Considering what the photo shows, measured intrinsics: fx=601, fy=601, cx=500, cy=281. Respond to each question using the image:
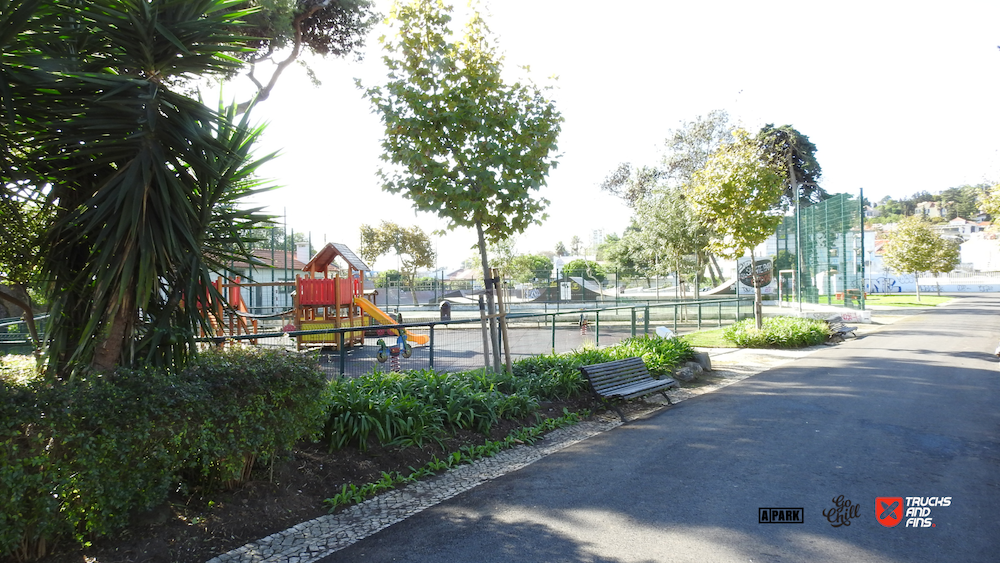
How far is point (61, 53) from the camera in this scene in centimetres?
421

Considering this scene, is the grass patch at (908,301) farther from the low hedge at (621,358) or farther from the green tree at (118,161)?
the green tree at (118,161)

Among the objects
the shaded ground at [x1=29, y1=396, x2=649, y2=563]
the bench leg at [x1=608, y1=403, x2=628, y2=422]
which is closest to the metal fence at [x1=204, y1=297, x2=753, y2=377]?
the shaded ground at [x1=29, y1=396, x2=649, y2=563]

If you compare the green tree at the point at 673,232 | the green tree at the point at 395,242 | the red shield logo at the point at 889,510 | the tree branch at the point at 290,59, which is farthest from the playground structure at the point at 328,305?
the green tree at the point at 395,242

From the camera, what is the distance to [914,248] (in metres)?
39.0

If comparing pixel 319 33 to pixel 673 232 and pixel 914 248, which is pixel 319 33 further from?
pixel 914 248

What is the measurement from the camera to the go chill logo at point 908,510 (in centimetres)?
422

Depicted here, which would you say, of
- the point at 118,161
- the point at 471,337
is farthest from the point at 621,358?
the point at 118,161

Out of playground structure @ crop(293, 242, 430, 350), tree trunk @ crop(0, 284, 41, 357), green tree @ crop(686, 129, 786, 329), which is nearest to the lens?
tree trunk @ crop(0, 284, 41, 357)

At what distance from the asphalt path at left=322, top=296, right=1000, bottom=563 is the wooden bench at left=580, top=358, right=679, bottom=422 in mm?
421

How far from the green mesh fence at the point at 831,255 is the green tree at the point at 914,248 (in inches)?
757

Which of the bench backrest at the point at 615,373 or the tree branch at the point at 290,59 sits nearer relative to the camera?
the bench backrest at the point at 615,373

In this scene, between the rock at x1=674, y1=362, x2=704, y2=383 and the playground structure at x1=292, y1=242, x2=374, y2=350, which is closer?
the rock at x1=674, y1=362, x2=704, y2=383

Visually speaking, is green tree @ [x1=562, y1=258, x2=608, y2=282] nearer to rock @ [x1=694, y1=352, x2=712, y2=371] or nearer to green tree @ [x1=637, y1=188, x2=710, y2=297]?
green tree @ [x1=637, y1=188, x2=710, y2=297]

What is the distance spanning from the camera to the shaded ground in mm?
3609
